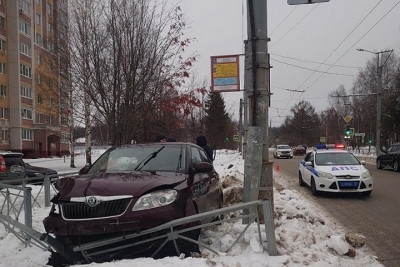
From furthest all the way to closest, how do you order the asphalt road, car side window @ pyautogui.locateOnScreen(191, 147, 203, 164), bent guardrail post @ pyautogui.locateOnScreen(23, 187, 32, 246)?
bent guardrail post @ pyautogui.locateOnScreen(23, 187, 32, 246) → car side window @ pyautogui.locateOnScreen(191, 147, 203, 164) → the asphalt road

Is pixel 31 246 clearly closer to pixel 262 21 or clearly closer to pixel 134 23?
pixel 262 21

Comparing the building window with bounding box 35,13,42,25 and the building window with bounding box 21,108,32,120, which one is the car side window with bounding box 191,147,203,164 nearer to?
the building window with bounding box 21,108,32,120

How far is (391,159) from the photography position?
69.1ft

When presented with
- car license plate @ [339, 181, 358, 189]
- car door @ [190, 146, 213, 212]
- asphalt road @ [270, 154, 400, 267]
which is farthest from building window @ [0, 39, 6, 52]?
car door @ [190, 146, 213, 212]

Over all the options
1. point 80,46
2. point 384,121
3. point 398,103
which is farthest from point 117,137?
point 384,121

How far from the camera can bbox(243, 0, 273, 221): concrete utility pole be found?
554 centimetres

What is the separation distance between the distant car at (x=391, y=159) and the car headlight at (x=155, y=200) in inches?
783

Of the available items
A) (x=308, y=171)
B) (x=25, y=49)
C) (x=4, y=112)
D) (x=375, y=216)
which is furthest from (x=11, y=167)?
(x=25, y=49)

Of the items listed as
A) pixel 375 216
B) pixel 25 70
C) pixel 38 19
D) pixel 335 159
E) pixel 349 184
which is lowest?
pixel 375 216

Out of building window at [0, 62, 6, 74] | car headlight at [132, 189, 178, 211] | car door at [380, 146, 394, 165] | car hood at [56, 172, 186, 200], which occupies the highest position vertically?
building window at [0, 62, 6, 74]

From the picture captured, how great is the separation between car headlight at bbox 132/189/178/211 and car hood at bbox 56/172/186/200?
74 mm

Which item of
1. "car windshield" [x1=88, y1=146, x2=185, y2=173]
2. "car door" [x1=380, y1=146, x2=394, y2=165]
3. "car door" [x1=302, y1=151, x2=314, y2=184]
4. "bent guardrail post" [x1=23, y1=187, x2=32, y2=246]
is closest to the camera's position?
"car windshield" [x1=88, y1=146, x2=185, y2=173]

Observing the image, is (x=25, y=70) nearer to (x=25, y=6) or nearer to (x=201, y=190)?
(x=25, y=6)

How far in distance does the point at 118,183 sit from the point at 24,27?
4656 cm
